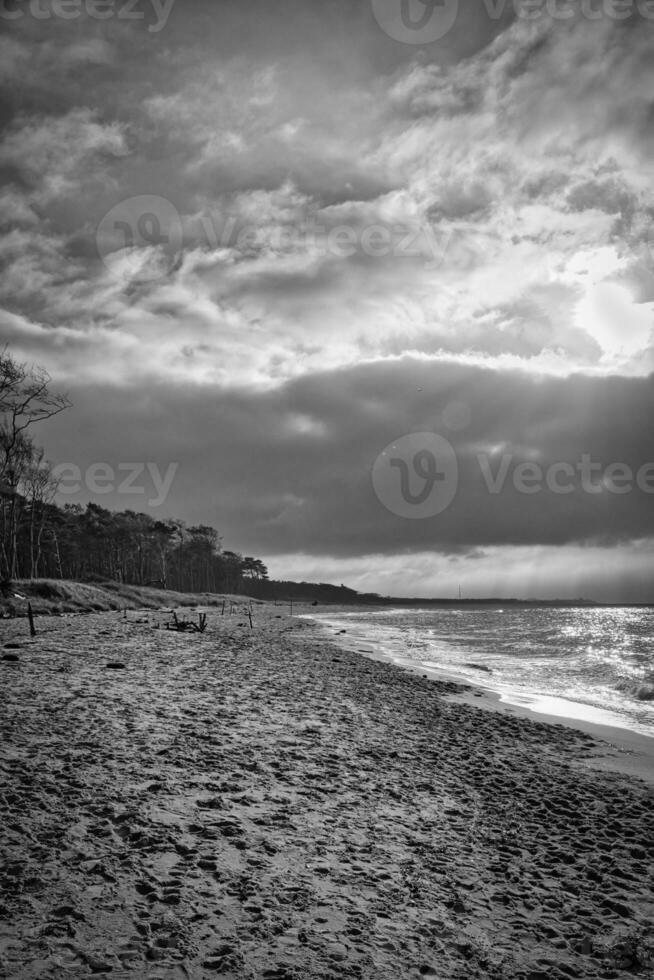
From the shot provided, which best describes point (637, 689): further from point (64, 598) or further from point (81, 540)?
point (81, 540)

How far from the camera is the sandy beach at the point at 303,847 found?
15.4 feet

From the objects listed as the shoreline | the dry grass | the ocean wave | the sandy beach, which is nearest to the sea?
the ocean wave

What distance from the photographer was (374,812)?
786 centimetres

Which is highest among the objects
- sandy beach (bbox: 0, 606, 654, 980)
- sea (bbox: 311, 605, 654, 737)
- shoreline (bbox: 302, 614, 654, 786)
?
sandy beach (bbox: 0, 606, 654, 980)

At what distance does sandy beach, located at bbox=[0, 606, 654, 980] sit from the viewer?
15.4 feet

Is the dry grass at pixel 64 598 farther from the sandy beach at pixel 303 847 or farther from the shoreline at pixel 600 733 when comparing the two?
the shoreline at pixel 600 733

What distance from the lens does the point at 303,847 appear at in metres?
6.57

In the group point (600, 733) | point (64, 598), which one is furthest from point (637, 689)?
point (64, 598)

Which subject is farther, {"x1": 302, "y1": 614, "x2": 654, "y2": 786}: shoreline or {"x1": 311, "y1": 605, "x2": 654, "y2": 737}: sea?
{"x1": 311, "y1": 605, "x2": 654, "y2": 737}: sea

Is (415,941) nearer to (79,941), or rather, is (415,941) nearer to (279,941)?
(279,941)

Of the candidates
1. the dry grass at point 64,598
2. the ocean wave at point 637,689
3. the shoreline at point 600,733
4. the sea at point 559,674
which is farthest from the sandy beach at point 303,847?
the dry grass at point 64,598

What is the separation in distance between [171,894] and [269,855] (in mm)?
1420

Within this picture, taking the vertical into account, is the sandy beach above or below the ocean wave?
above

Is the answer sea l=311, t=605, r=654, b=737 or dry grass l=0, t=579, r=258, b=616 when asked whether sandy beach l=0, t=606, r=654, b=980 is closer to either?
sea l=311, t=605, r=654, b=737
